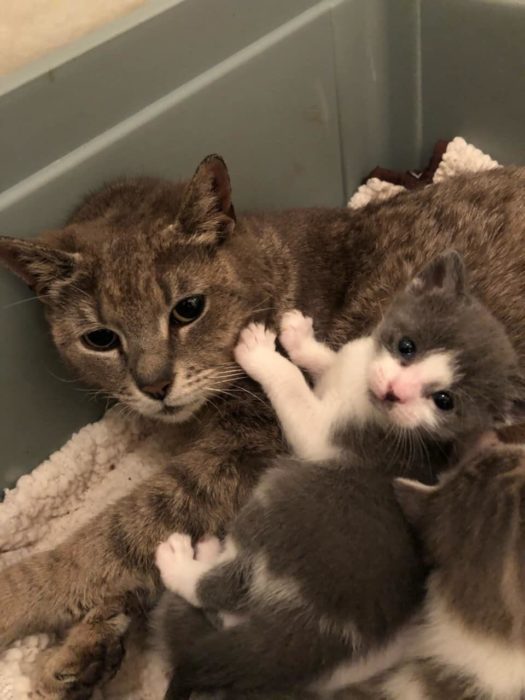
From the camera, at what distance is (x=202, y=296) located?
167 cm

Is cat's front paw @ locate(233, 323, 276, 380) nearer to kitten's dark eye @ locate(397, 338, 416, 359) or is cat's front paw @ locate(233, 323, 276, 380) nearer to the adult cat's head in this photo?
the adult cat's head

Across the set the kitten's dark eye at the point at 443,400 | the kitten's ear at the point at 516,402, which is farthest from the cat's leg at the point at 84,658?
the kitten's ear at the point at 516,402

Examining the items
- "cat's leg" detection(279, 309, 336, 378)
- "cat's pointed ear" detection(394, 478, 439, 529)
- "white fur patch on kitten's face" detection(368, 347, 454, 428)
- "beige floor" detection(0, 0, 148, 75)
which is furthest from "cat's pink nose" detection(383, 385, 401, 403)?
"beige floor" detection(0, 0, 148, 75)

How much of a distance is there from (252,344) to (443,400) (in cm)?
45

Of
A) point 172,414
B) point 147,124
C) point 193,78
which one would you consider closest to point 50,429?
point 172,414

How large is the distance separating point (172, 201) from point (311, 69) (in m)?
0.77

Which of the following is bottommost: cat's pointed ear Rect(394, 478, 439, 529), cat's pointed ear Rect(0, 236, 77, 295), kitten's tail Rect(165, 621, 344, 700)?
kitten's tail Rect(165, 621, 344, 700)

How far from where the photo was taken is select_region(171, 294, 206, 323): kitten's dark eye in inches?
65.0

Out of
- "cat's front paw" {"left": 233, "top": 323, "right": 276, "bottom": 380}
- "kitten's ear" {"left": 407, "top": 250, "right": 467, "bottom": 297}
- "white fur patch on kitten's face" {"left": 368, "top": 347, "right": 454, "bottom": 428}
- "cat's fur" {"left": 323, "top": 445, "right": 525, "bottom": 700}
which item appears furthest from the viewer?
"cat's front paw" {"left": 233, "top": 323, "right": 276, "bottom": 380}

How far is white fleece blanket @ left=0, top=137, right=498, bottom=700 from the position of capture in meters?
1.70

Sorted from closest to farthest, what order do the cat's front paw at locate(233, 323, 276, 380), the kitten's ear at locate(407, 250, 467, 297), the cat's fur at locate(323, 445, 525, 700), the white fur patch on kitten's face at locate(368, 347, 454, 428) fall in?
the cat's fur at locate(323, 445, 525, 700) → the white fur patch on kitten's face at locate(368, 347, 454, 428) → the kitten's ear at locate(407, 250, 467, 297) → the cat's front paw at locate(233, 323, 276, 380)

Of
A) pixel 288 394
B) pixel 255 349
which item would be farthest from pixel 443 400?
pixel 255 349

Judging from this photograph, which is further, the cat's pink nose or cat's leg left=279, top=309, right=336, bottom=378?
cat's leg left=279, top=309, right=336, bottom=378

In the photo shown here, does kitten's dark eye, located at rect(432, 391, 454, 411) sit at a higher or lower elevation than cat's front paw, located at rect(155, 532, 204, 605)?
higher
